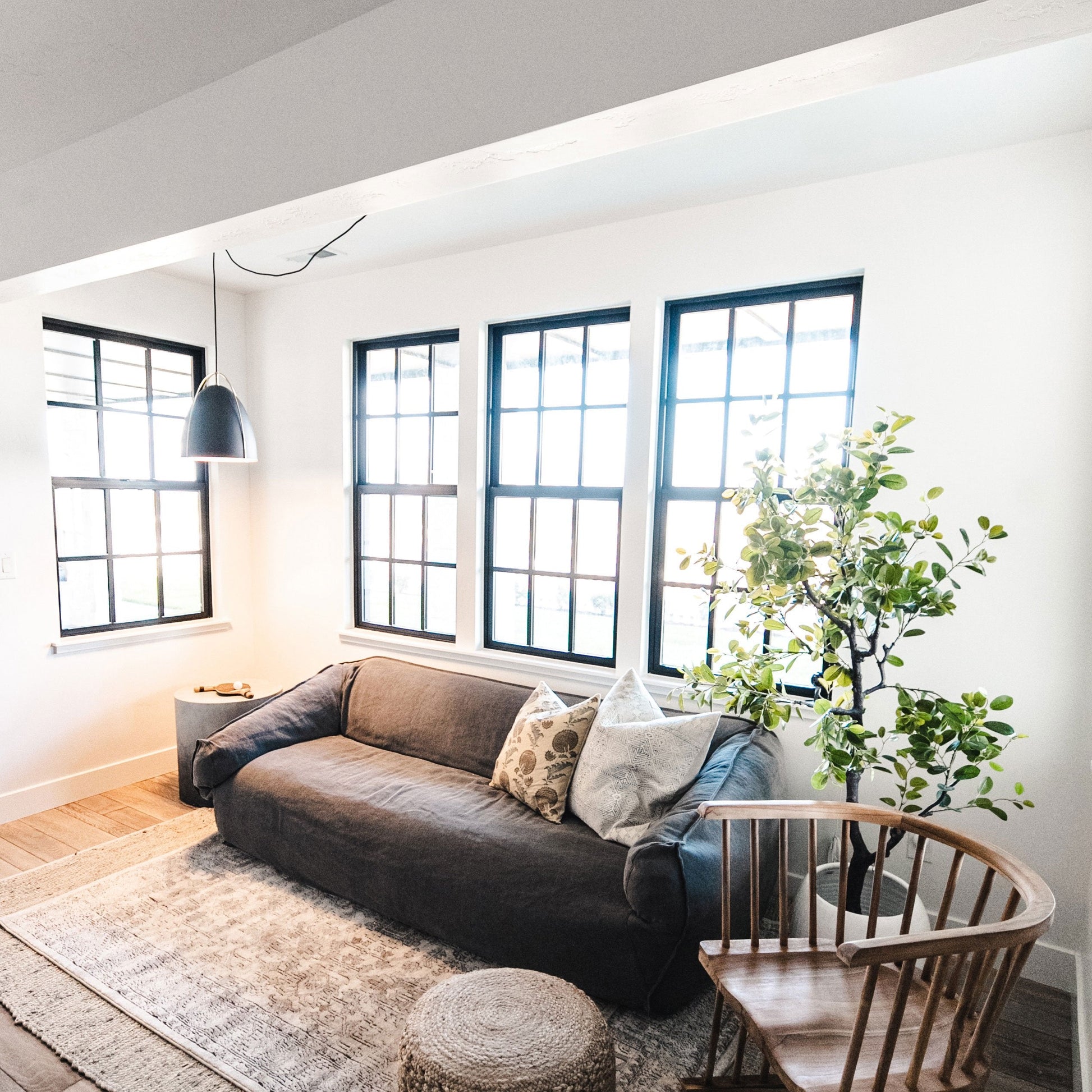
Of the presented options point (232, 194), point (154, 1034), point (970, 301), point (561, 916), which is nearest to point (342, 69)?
point (232, 194)

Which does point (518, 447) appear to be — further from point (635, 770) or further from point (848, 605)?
point (848, 605)

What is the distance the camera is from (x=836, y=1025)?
1.44 meters

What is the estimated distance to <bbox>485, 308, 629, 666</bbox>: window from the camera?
10.3ft

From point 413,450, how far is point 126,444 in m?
1.48

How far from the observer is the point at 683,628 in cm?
298

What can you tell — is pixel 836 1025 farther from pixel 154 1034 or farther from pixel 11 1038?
pixel 11 1038

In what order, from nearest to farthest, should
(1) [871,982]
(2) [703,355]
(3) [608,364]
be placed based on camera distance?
(1) [871,982] → (2) [703,355] → (3) [608,364]

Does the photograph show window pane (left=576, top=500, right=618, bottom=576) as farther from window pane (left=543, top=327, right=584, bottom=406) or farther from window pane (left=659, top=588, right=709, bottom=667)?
window pane (left=543, top=327, right=584, bottom=406)

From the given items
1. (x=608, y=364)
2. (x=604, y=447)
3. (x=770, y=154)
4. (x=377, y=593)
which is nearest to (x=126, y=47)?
(x=770, y=154)

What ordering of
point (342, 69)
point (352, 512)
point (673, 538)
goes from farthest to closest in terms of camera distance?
point (352, 512)
point (673, 538)
point (342, 69)

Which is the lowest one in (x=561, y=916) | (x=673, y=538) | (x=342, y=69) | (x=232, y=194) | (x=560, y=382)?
(x=561, y=916)

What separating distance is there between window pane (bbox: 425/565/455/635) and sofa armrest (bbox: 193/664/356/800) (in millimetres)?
453

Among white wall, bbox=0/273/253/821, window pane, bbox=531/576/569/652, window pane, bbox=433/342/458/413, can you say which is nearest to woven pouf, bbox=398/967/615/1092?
window pane, bbox=531/576/569/652

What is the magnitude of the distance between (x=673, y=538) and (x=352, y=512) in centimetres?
186
